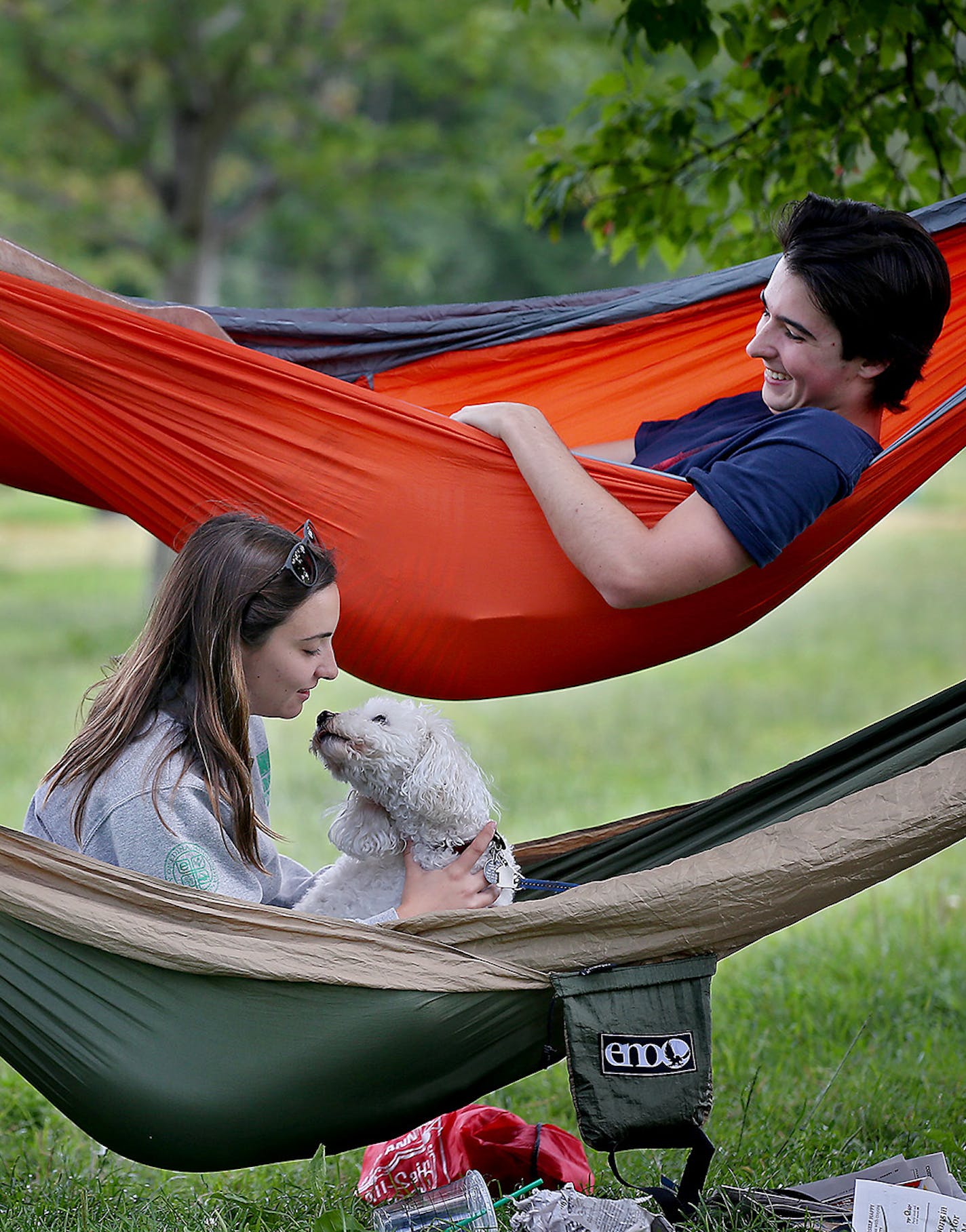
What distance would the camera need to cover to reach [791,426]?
2.23 meters

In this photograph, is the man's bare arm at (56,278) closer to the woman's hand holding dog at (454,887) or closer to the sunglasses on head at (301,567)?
the sunglasses on head at (301,567)

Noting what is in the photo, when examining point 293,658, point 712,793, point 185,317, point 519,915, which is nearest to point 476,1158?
point 519,915

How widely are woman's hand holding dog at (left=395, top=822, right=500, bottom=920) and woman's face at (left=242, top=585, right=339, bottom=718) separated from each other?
1.27 feet

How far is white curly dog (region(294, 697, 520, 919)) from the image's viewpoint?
2.33 m

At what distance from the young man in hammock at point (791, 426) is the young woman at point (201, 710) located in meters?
0.43

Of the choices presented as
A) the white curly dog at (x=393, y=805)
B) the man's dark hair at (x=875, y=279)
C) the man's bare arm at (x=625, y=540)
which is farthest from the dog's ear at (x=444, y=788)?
the man's dark hair at (x=875, y=279)

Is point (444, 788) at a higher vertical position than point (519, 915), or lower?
higher

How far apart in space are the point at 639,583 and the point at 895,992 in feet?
6.86

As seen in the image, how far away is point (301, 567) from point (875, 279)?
3.46 feet

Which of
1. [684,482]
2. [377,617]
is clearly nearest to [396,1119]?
[377,617]

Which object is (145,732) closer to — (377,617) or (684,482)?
(377,617)

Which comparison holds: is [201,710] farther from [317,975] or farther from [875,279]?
[875,279]

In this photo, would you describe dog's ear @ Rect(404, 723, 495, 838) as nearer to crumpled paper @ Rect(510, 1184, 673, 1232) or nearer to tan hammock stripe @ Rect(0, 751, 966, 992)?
tan hammock stripe @ Rect(0, 751, 966, 992)

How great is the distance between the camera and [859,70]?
11.7 ft
